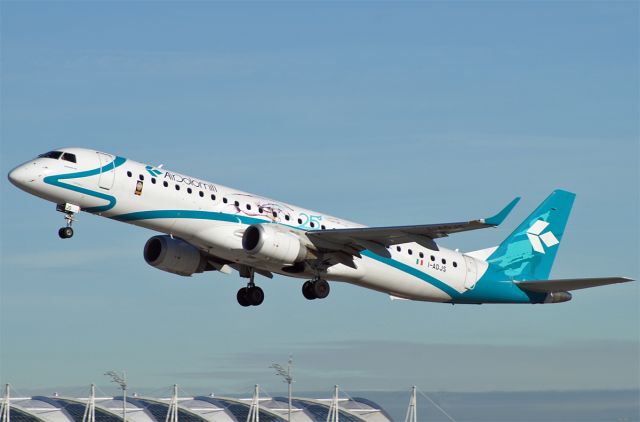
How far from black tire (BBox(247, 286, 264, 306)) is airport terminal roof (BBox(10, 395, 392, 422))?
55.5 metres

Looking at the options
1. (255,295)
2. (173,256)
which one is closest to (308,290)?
(255,295)

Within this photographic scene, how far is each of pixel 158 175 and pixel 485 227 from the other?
12.4 metres

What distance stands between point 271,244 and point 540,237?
58.0ft

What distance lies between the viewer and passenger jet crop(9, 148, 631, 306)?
42.9 meters

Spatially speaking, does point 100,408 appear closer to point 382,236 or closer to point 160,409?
point 160,409

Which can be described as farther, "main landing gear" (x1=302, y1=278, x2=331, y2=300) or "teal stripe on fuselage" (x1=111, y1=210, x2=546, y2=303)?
"main landing gear" (x1=302, y1=278, x2=331, y2=300)

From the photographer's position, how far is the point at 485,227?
42.2 metres

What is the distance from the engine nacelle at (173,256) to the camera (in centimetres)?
4825

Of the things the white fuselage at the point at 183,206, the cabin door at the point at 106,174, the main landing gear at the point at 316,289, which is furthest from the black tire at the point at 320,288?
the cabin door at the point at 106,174

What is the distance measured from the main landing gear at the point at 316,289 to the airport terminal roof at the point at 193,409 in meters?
58.7

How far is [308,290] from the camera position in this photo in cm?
A: 4738

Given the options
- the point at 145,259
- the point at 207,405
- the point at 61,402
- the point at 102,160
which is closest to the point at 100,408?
the point at 61,402

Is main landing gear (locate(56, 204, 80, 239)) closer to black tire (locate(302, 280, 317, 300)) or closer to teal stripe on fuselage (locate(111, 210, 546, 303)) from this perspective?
teal stripe on fuselage (locate(111, 210, 546, 303))

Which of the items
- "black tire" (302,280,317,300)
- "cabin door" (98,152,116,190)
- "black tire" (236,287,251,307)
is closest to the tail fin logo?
"black tire" (302,280,317,300)
